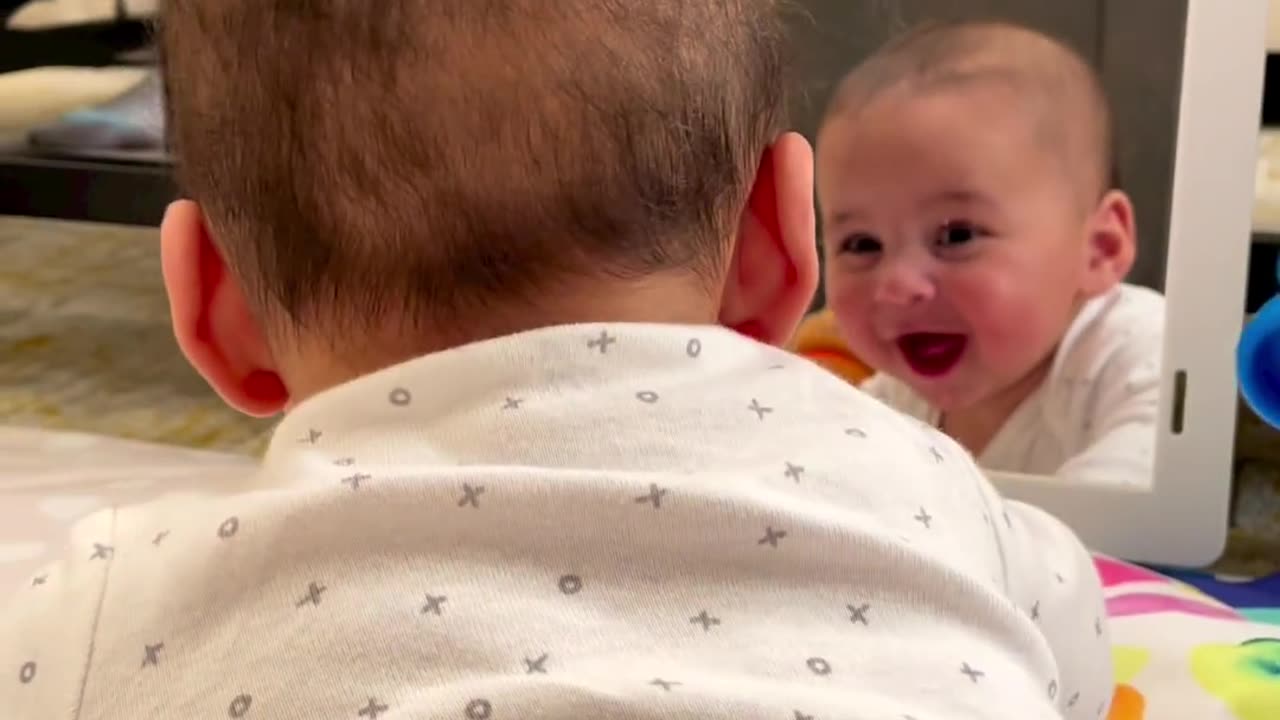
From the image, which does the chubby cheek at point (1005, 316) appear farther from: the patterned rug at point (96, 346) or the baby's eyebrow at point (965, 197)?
the patterned rug at point (96, 346)

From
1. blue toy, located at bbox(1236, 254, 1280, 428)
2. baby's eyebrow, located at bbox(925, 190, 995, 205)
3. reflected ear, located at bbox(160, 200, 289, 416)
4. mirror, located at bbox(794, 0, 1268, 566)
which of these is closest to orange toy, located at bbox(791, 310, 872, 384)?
mirror, located at bbox(794, 0, 1268, 566)

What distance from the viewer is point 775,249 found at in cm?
52

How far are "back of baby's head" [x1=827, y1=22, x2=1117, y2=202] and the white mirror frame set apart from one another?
0.16ft

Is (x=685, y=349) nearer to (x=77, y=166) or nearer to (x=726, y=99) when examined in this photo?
(x=726, y=99)

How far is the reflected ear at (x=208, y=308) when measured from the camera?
49 centimetres

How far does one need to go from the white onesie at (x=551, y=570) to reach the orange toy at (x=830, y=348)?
519 mm

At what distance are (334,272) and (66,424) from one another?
815 mm

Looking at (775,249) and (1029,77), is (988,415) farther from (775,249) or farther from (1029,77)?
(775,249)

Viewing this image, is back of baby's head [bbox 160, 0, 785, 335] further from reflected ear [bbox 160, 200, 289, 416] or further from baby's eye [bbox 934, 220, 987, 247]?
baby's eye [bbox 934, 220, 987, 247]

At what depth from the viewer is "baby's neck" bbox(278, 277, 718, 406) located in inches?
17.0

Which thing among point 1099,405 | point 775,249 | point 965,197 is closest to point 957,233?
point 965,197

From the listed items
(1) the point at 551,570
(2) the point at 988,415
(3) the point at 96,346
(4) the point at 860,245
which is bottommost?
(3) the point at 96,346

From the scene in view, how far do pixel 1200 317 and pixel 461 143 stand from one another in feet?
1.91

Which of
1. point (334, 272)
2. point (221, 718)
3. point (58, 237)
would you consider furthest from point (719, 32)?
point (58, 237)
